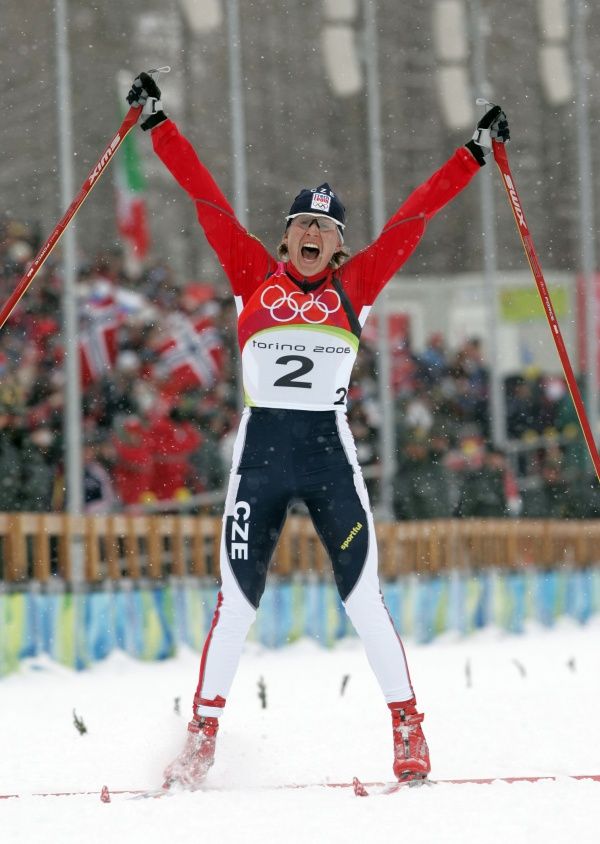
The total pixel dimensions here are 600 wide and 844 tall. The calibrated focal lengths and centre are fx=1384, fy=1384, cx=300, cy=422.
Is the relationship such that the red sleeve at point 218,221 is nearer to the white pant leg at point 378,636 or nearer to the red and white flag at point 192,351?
the white pant leg at point 378,636

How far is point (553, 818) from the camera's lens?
14.4 ft

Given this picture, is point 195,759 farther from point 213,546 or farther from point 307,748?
point 213,546

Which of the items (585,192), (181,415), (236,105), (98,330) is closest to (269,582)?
(181,415)

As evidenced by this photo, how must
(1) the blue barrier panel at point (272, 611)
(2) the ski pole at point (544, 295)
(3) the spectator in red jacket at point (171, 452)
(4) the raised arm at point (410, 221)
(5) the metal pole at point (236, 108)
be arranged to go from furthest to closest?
(5) the metal pole at point (236, 108) → (3) the spectator in red jacket at point (171, 452) → (1) the blue barrier panel at point (272, 611) → (2) the ski pole at point (544, 295) → (4) the raised arm at point (410, 221)

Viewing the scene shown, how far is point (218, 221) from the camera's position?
557cm

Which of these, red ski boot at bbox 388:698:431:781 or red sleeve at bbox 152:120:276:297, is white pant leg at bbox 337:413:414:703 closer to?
red ski boot at bbox 388:698:431:781

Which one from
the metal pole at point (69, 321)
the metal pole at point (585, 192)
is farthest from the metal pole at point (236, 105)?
the metal pole at point (585, 192)

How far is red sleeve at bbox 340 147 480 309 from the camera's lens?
554cm

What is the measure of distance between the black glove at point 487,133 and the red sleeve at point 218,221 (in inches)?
39.0

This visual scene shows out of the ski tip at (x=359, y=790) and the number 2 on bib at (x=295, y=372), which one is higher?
the number 2 on bib at (x=295, y=372)

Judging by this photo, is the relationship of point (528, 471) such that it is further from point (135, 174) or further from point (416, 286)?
point (416, 286)

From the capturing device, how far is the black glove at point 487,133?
577 cm

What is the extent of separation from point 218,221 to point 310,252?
0.41m

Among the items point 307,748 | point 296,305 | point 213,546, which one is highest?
point 296,305
